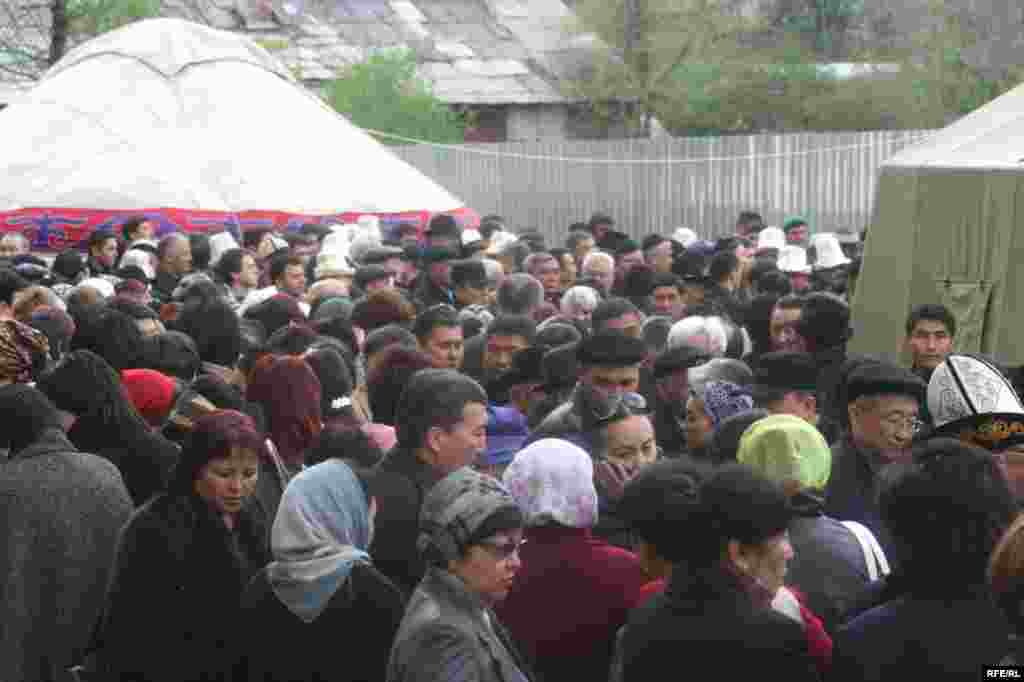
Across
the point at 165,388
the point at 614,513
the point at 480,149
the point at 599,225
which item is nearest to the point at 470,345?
the point at 165,388

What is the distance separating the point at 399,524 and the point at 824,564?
132 centimetres

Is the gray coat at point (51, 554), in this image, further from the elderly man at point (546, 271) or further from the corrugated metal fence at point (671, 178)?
the corrugated metal fence at point (671, 178)

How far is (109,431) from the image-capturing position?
6.84 meters

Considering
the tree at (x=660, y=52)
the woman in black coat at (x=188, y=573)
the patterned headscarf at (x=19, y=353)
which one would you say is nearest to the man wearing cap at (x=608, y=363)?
the woman in black coat at (x=188, y=573)

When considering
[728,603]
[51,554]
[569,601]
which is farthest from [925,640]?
[51,554]

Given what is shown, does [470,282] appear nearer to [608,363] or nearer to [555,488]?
[608,363]

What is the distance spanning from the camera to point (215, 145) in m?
Answer: 20.9

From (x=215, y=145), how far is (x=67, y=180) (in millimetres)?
1625

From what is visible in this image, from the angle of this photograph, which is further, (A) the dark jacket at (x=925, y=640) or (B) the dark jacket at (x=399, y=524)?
(B) the dark jacket at (x=399, y=524)

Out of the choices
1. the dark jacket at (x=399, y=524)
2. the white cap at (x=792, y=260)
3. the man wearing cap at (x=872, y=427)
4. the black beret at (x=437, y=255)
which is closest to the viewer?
the dark jacket at (x=399, y=524)

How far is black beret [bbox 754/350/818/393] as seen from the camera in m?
7.87

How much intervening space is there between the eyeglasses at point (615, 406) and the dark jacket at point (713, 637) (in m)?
2.28

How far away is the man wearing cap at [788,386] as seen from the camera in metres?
7.76

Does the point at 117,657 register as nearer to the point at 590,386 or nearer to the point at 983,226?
the point at 590,386
